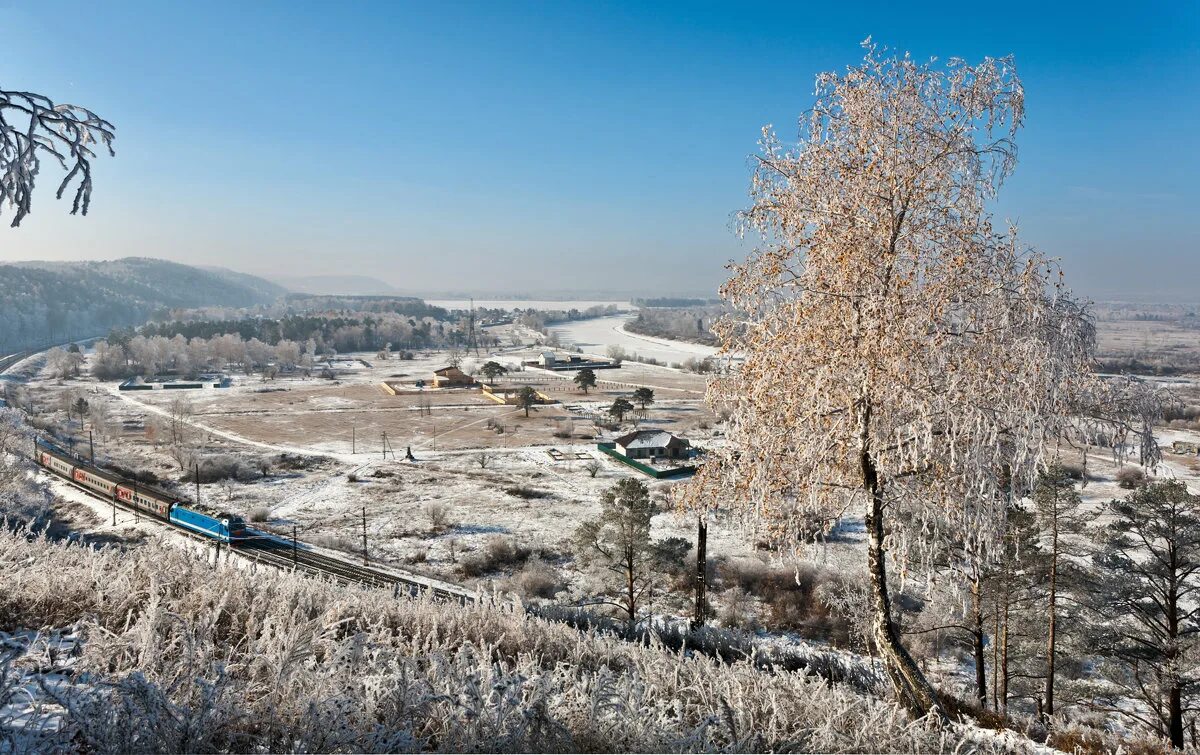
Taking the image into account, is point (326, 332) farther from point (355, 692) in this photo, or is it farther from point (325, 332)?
point (355, 692)

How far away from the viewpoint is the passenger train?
25328mm

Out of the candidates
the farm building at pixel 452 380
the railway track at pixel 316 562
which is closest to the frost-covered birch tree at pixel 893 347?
the railway track at pixel 316 562

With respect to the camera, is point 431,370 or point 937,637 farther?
point 431,370

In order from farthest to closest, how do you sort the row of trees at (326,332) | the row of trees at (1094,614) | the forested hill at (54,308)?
the forested hill at (54,308), the row of trees at (326,332), the row of trees at (1094,614)

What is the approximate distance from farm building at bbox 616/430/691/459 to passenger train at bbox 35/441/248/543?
22.3 m

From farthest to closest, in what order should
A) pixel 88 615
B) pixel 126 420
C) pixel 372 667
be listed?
1. pixel 126 420
2. pixel 88 615
3. pixel 372 667

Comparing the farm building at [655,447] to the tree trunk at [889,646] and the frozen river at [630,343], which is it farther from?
the frozen river at [630,343]

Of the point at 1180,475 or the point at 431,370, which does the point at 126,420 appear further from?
the point at 1180,475

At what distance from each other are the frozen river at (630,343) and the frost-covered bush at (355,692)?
90.0m

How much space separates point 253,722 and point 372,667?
70cm

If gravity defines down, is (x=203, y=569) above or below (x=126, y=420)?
above

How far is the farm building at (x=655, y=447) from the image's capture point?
42.0m

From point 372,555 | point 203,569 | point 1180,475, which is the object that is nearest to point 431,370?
point 372,555

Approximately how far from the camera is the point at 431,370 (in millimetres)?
95125
